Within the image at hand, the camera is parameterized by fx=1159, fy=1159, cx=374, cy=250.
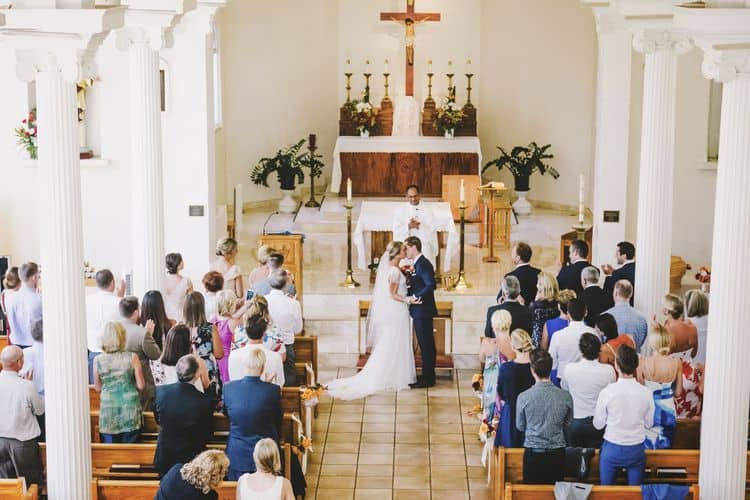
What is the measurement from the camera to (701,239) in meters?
15.9

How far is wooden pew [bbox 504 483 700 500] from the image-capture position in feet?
24.4

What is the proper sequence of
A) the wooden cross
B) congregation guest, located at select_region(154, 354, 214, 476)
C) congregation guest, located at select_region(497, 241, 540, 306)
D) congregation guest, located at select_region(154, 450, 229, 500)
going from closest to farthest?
1. congregation guest, located at select_region(154, 450, 229, 500)
2. congregation guest, located at select_region(154, 354, 214, 476)
3. congregation guest, located at select_region(497, 241, 540, 306)
4. the wooden cross

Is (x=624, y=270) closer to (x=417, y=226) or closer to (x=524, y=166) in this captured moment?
(x=417, y=226)

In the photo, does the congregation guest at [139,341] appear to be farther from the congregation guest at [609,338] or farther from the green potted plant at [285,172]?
the green potted plant at [285,172]

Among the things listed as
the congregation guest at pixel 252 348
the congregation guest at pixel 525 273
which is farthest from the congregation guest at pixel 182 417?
the congregation guest at pixel 525 273

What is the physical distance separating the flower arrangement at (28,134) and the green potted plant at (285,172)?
17.9 ft

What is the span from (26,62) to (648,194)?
241 inches

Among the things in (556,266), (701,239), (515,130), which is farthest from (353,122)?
(701,239)

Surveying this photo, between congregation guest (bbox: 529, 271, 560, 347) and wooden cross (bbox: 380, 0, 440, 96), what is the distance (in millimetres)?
11380

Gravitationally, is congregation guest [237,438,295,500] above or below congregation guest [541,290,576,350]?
below

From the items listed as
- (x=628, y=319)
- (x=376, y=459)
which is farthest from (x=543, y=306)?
(x=376, y=459)

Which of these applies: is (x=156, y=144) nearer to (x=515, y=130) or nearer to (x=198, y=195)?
(x=198, y=195)

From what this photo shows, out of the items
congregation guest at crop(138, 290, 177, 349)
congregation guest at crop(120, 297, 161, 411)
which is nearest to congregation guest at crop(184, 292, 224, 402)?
congregation guest at crop(120, 297, 161, 411)

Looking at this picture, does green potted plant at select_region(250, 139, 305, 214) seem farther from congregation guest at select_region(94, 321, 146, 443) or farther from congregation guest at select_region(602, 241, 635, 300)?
congregation guest at select_region(94, 321, 146, 443)
